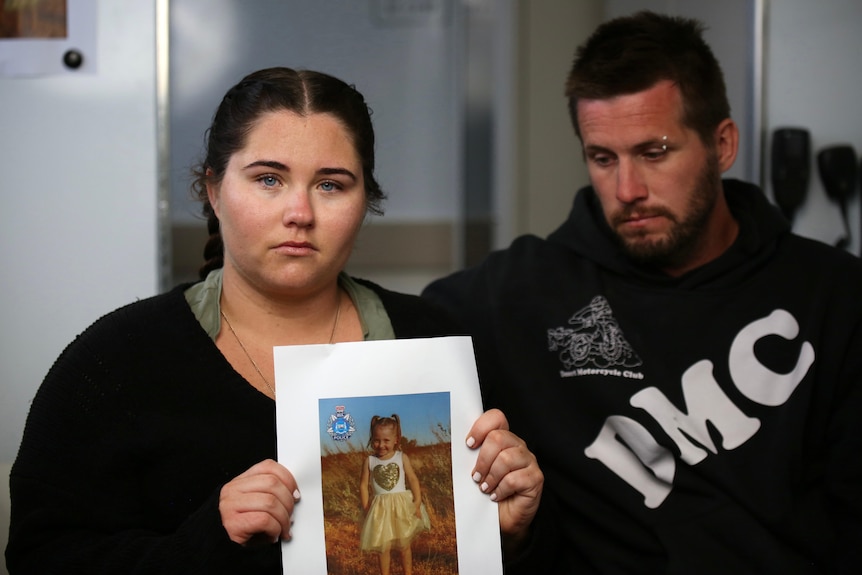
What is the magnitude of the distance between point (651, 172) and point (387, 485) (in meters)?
0.94

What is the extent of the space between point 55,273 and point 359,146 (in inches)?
30.9

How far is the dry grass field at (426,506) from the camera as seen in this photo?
1.14 meters

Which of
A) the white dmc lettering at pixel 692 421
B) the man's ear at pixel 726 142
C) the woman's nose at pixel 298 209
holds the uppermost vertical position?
the man's ear at pixel 726 142

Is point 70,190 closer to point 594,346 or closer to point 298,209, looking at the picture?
point 298,209

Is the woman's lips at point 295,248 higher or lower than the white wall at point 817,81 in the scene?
lower

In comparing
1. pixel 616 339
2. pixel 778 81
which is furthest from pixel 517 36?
pixel 616 339

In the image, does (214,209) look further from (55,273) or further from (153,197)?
(55,273)

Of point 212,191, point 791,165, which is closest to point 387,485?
point 212,191

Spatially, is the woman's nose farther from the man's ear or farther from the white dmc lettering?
the man's ear

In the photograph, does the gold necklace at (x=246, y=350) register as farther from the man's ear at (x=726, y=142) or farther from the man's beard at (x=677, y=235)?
the man's ear at (x=726, y=142)

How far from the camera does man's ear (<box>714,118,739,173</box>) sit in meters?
1.91

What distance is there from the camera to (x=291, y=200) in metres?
1.26

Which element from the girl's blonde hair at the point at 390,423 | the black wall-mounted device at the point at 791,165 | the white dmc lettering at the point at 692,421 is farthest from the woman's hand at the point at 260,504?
the black wall-mounted device at the point at 791,165

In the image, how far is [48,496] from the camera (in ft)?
3.93
